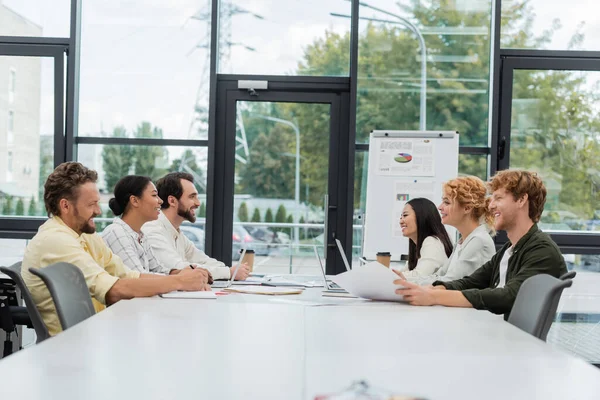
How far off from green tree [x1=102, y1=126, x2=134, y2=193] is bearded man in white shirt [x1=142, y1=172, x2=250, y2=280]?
4.17ft

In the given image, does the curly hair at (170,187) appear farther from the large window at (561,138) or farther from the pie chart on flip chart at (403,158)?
the large window at (561,138)

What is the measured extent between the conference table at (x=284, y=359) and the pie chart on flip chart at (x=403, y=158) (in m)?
3.15

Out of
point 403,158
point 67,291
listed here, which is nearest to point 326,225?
point 403,158

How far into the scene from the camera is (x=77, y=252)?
9.89ft

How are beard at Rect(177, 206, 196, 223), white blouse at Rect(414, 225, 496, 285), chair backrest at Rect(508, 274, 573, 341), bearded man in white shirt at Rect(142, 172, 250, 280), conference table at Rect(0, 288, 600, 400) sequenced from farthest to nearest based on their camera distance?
1. beard at Rect(177, 206, 196, 223)
2. bearded man in white shirt at Rect(142, 172, 250, 280)
3. white blouse at Rect(414, 225, 496, 285)
4. chair backrest at Rect(508, 274, 573, 341)
5. conference table at Rect(0, 288, 600, 400)

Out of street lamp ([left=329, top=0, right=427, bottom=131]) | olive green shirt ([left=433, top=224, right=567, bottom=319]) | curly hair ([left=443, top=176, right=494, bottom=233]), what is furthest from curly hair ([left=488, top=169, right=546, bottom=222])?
street lamp ([left=329, top=0, right=427, bottom=131])

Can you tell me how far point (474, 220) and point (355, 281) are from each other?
126 centimetres

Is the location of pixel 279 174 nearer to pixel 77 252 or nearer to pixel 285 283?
pixel 285 283

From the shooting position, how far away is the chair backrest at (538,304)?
7.86 ft

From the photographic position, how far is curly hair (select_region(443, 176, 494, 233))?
397 centimetres

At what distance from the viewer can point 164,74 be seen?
19.8ft

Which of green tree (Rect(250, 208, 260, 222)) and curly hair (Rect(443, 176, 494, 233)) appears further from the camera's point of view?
green tree (Rect(250, 208, 260, 222))

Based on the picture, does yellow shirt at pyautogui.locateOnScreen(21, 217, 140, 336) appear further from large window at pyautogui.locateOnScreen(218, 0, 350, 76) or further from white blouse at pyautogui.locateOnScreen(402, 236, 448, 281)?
large window at pyautogui.locateOnScreen(218, 0, 350, 76)

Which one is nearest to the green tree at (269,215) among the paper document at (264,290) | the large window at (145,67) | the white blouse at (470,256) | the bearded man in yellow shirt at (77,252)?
the large window at (145,67)
